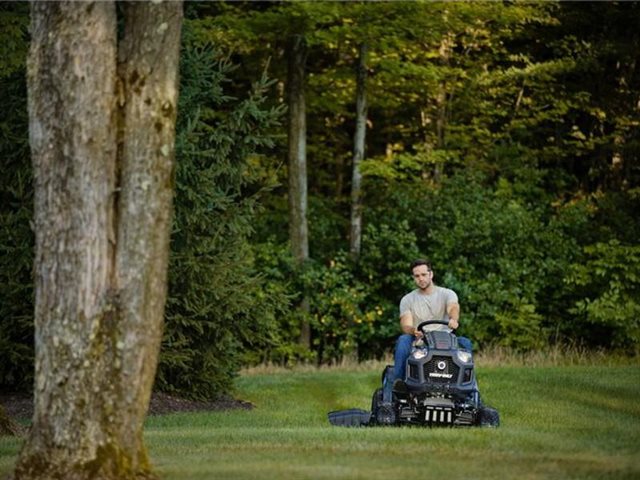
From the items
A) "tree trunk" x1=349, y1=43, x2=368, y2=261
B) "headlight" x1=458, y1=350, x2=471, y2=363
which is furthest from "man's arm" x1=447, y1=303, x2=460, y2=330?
"tree trunk" x1=349, y1=43, x2=368, y2=261

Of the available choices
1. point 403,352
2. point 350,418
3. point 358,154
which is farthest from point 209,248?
point 358,154

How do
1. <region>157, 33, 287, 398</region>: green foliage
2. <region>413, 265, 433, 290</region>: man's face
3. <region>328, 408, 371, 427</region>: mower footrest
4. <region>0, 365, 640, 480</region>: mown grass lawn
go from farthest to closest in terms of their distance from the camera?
<region>157, 33, 287, 398</region>: green foliage
<region>328, 408, 371, 427</region>: mower footrest
<region>413, 265, 433, 290</region>: man's face
<region>0, 365, 640, 480</region>: mown grass lawn

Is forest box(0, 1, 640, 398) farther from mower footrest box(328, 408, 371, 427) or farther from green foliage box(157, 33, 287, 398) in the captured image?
mower footrest box(328, 408, 371, 427)

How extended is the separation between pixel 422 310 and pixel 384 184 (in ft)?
54.9

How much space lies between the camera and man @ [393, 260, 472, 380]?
13039 millimetres

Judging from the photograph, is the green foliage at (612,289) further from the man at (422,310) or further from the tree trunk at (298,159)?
the man at (422,310)

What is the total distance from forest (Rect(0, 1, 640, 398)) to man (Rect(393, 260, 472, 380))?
4.49 m

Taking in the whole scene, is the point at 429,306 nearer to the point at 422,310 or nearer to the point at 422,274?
the point at 422,310

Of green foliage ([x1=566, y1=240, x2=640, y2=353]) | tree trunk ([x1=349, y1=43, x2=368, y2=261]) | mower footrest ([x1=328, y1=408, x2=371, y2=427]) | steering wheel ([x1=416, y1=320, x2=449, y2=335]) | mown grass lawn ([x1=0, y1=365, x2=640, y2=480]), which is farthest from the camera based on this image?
tree trunk ([x1=349, y1=43, x2=368, y2=261])

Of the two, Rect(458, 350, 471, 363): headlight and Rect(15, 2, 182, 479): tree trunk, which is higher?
Rect(15, 2, 182, 479): tree trunk

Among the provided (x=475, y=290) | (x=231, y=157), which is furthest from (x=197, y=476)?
(x=475, y=290)

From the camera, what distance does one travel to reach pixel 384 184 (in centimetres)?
3000

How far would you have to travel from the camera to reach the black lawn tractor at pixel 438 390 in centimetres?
1266

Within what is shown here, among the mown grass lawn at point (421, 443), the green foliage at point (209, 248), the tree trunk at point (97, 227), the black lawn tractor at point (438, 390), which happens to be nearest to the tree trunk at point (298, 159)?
the green foliage at point (209, 248)
